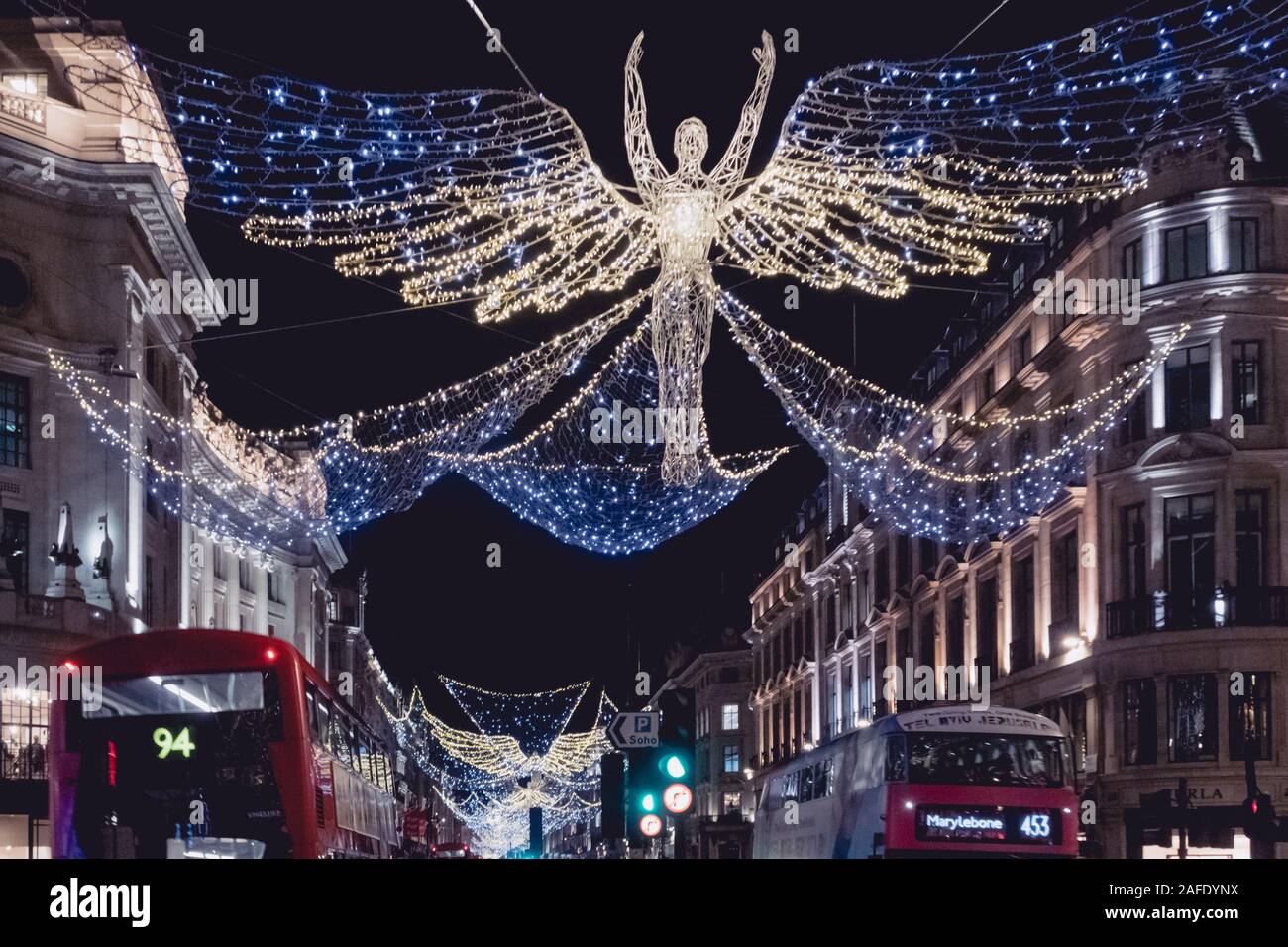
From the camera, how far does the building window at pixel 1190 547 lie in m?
40.9

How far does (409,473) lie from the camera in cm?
2402

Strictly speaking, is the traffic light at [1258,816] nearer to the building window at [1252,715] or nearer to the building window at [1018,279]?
the building window at [1252,715]

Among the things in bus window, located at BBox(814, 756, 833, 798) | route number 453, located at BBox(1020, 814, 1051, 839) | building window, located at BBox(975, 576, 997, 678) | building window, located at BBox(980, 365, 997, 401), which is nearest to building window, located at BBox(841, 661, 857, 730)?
building window, located at BBox(975, 576, 997, 678)

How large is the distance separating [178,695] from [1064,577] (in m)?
31.3

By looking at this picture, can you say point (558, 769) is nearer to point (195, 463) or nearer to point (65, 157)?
point (195, 463)

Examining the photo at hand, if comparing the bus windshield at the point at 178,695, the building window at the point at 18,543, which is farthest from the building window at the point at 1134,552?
the bus windshield at the point at 178,695

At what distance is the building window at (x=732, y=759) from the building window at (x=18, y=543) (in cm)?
6693

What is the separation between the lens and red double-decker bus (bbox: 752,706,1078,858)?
84.2 ft

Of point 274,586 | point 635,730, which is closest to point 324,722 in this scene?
point 635,730

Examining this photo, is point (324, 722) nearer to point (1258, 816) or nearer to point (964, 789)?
point (964, 789)

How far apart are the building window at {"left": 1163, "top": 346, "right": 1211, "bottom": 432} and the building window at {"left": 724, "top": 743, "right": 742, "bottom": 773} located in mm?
64178
